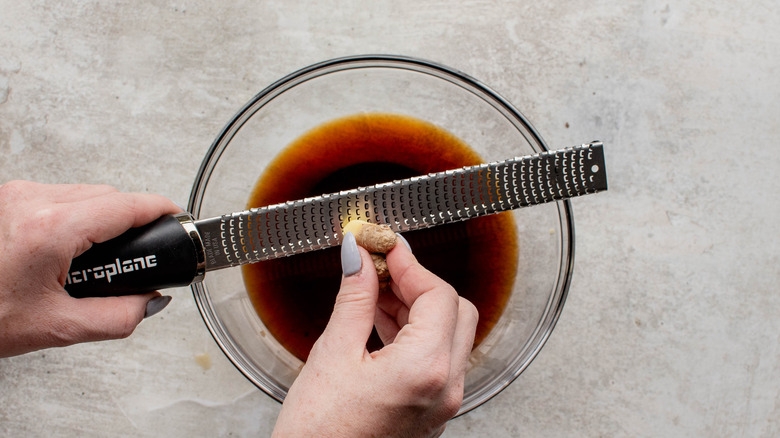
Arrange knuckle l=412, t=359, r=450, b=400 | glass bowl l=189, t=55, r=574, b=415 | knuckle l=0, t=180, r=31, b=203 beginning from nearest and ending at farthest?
knuckle l=412, t=359, r=450, b=400
knuckle l=0, t=180, r=31, b=203
glass bowl l=189, t=55, r=574, b=415

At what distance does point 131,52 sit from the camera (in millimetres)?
1188

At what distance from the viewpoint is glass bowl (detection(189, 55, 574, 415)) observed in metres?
1.10

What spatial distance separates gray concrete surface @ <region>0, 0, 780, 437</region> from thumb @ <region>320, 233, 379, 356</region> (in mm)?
540

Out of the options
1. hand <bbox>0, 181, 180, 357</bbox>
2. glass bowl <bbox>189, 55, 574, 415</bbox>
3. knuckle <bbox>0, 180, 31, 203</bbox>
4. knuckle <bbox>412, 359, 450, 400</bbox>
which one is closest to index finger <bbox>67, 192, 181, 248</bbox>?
hand <bbox>0, 181, 180, 357</bbox>

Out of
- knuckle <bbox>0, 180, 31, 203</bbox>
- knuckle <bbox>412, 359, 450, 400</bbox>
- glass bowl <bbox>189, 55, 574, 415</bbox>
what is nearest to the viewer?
knuckle <bbox>412, 359, 450, 400</bbox>

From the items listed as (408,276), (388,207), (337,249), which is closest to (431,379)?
(408,276)

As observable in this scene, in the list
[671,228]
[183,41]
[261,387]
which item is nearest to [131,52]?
[183,41]

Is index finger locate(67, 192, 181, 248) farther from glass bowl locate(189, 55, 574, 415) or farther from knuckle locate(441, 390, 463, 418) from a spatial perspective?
knuckle locate(441, 390, 463, 418)

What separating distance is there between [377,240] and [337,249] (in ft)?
0.94

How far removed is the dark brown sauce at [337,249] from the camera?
1101 mm

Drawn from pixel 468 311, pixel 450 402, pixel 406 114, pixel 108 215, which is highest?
pixel 406 114

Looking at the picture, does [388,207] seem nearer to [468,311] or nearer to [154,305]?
[468,311]

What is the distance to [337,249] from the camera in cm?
109

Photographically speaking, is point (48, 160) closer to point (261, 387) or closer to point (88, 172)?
point (88, 172)
